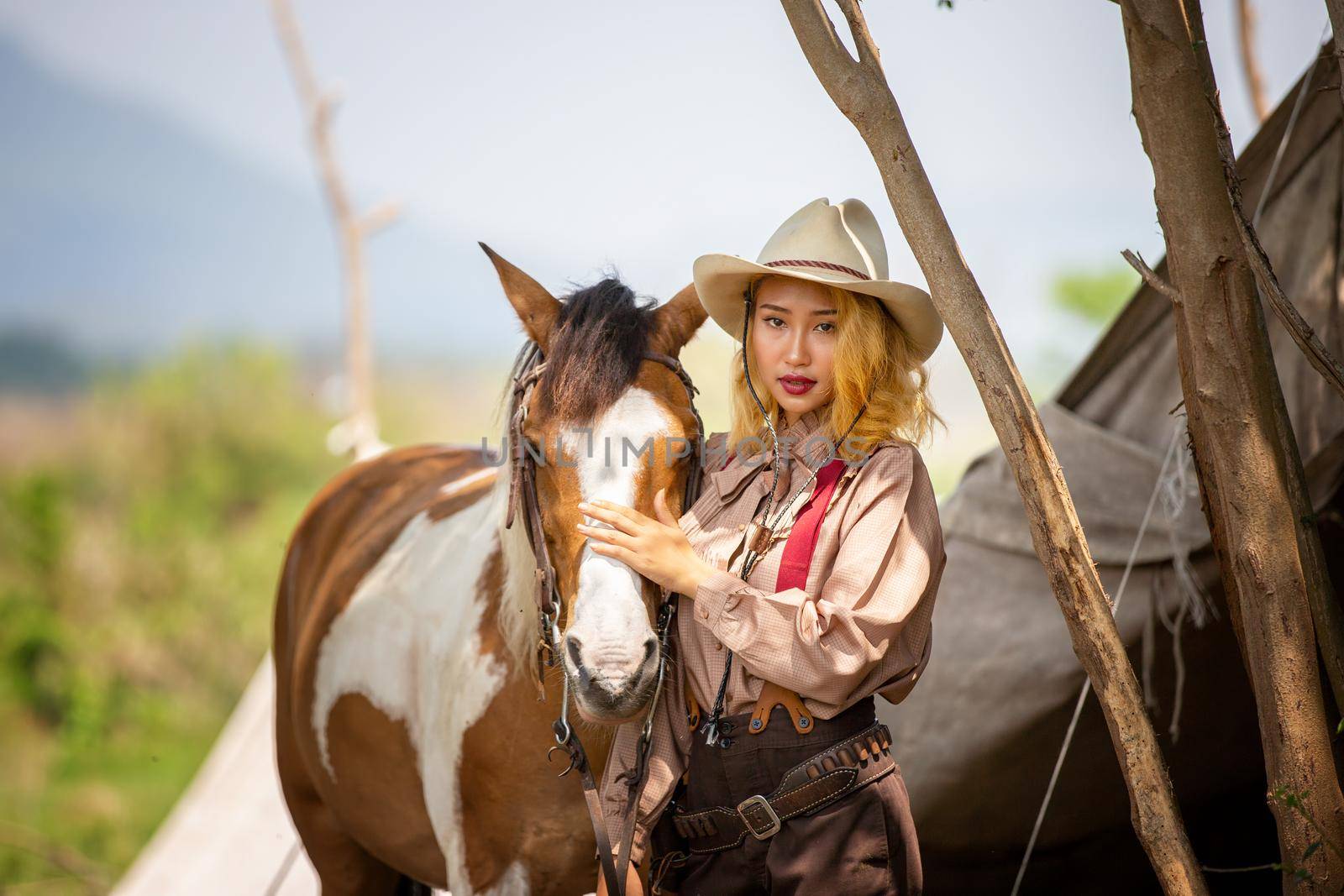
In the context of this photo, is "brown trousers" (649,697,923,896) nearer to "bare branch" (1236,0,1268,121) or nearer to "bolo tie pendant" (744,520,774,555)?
"bolo tie pendant" (744,520,774,555)

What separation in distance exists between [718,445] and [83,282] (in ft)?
92.4

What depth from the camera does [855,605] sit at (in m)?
1.54

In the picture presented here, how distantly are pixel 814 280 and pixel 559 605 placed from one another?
0.68 m

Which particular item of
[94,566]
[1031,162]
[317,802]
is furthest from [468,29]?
[317,802]

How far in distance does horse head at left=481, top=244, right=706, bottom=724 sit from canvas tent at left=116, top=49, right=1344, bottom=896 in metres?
1.55

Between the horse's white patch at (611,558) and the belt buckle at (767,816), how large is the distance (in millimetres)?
298

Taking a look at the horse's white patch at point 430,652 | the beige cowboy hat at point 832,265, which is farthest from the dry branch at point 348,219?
the beige cowboy hat at point 832,265

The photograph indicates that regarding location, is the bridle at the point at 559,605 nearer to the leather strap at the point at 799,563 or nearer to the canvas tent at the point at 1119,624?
the leather strap at the point at 799,563

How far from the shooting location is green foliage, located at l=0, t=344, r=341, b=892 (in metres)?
8.70

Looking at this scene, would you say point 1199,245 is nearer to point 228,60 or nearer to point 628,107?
point 628,107

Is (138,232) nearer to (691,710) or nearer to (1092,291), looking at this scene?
(1092,291)

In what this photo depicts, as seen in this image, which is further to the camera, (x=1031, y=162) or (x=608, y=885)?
(x=1031, y=162)

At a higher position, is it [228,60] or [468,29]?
[468,29]

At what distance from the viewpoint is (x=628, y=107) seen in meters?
28.1
